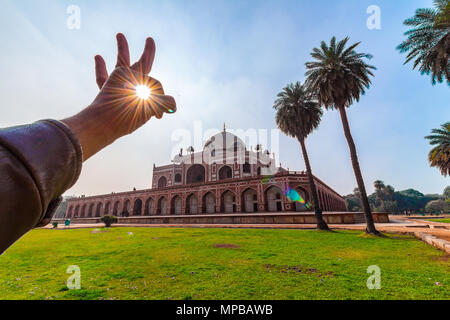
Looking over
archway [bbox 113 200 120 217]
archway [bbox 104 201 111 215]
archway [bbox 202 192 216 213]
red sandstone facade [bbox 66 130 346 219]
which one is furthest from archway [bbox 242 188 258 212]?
archway [bbox 104 201 111 215]

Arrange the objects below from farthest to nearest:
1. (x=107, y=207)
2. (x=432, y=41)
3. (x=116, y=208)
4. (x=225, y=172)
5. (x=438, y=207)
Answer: (x=438, y=207) → (x=107, y=207) → (x=116, y=208) → (x=225, y=172) → (x=432, y=41)

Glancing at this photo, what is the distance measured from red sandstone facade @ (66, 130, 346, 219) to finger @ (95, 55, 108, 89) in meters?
28.5

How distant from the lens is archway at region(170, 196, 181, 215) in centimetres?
3698

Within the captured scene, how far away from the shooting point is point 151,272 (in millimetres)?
4938

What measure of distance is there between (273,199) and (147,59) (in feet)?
102

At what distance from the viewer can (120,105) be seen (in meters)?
1.31

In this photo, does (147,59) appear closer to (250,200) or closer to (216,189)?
(250,200)

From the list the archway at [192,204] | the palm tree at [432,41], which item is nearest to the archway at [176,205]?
the archway at [192,204]

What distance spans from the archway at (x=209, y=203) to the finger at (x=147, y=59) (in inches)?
1320

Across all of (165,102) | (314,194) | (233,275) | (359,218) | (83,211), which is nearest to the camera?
(165,102)

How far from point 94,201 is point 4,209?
56.1 m

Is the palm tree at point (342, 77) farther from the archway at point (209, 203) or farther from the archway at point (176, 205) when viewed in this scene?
the archway at point (176, 205)

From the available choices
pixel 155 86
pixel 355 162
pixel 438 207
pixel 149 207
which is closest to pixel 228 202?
pixel 149 207
